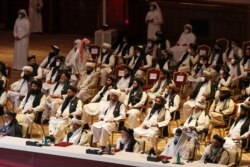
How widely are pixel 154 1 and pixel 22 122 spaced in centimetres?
1001

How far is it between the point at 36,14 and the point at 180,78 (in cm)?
1036

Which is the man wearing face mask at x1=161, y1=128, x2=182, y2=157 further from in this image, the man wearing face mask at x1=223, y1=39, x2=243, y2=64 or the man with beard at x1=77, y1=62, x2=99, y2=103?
the man wearing face mask at x1=223, y1=39, x2=243, y2=64

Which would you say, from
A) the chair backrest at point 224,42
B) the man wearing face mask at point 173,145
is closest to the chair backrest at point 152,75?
the chair backrest at point 224,42

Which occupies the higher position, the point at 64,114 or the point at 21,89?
the point at 21,89

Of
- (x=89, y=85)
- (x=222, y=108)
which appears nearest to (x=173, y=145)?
(x=222, y=108)

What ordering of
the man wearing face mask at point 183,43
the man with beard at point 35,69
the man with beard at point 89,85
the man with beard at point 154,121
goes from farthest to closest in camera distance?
the man wearing face mask at point 183,43 < the man with beard at point 35,69 < the man with beard at point 89,85 < the man with beard at point 154,121

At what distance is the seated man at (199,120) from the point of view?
14.5 meters

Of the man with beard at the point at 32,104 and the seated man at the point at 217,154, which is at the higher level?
the man with beard at the point at 32,104

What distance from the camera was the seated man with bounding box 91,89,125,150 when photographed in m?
14.7

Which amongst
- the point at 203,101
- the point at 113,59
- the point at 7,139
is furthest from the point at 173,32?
the point at 7,139

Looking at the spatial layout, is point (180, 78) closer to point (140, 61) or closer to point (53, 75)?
point (140, 61)

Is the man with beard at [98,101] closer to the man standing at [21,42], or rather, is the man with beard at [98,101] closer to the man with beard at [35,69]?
the man with beard at [35,69]

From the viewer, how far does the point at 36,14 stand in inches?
1056

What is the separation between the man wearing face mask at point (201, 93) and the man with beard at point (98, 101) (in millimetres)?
1400
